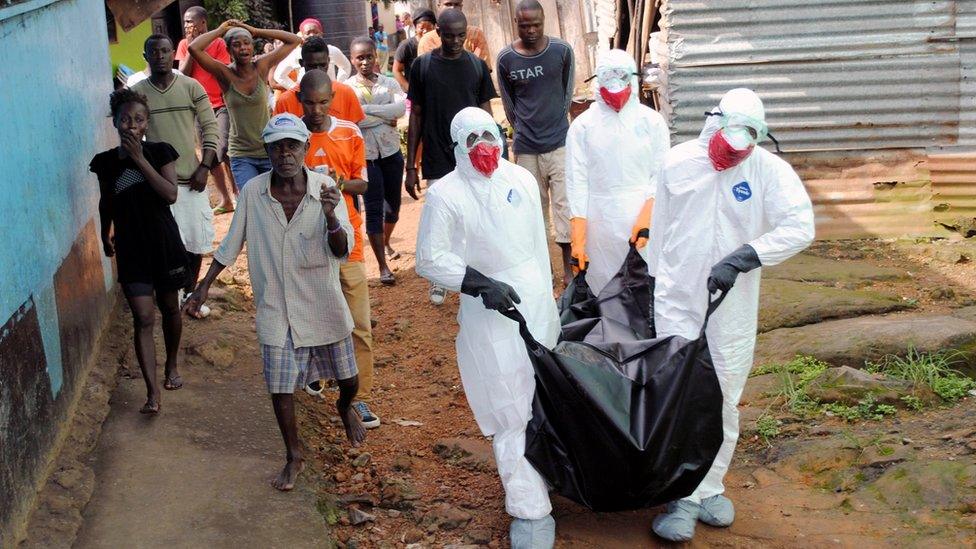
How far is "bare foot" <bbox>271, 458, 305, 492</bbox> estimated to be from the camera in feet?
16.1

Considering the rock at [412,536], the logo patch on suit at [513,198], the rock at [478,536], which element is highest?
the logo patch on suit at [513,198]

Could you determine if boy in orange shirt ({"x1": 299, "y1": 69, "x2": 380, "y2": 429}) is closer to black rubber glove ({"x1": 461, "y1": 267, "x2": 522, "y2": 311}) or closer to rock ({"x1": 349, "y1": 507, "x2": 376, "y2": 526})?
rock ({"x1": 349, "y1": 507, "x2": 376, "y2": 526})

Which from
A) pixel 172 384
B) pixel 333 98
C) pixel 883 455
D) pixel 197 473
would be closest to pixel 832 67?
pixel 333 98

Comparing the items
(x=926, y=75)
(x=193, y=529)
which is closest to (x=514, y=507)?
(x=193, y=529)

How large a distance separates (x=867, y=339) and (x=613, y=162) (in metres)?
1.71

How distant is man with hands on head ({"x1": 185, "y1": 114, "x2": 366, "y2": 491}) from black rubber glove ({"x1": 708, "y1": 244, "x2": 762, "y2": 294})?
1599 millimetres

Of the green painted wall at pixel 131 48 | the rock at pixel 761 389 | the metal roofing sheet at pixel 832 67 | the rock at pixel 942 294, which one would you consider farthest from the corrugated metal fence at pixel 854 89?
the green painted wall at pixel 131 48

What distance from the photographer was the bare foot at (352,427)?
5625mm

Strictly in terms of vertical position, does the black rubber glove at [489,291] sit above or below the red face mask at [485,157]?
below

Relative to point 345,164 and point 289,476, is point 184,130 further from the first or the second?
point 289,476

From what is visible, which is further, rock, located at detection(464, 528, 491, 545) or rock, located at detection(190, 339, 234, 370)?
rock, located at detection(190, 339, 234, 370)

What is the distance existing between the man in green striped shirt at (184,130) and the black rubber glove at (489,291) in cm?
258

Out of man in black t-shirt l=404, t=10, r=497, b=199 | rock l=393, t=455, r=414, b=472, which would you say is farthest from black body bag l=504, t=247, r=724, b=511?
man in black t-shirt l=404, t=10, r=497, b=199

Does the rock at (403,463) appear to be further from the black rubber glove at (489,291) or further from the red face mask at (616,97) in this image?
the red face mask at (616,97)
